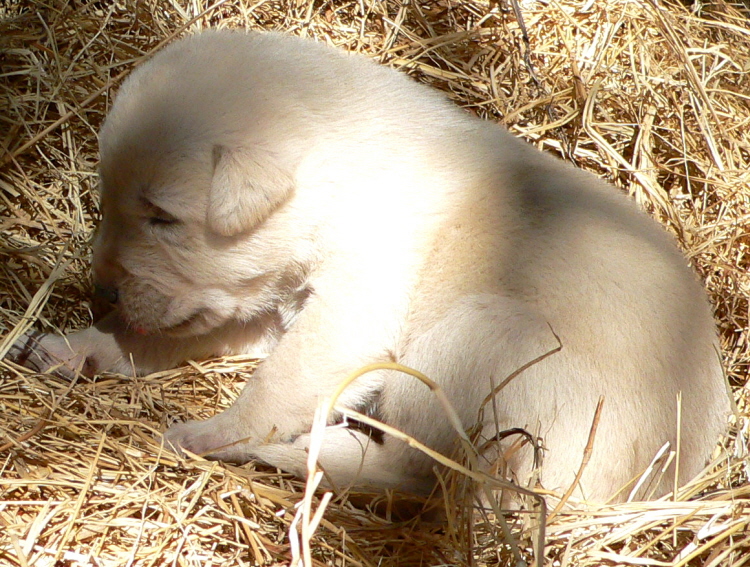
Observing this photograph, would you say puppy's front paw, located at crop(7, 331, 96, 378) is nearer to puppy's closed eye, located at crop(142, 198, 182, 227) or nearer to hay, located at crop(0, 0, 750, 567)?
hay, located at crop(0, 0, 750, 567)

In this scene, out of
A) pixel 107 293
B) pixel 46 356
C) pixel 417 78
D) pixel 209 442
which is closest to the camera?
pixel 209 442

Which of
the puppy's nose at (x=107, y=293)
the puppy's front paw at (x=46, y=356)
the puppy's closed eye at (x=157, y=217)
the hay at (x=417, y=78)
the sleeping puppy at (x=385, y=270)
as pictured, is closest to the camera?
the hay at (x=417, y=78)

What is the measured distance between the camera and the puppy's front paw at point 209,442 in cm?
271

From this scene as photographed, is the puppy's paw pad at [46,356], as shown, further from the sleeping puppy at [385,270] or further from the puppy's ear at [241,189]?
the puppy's ear at [241,189]

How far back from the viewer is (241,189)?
8.20 ft

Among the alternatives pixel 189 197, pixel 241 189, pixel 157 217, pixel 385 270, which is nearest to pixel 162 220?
pixel 157 217

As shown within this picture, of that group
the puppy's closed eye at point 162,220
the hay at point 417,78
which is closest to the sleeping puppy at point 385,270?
the puppy's closed eye at point 162,220

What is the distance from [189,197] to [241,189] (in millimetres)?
215

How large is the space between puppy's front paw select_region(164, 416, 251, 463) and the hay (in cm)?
7

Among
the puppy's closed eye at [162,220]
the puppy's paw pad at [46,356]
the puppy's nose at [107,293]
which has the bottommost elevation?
the puppy's paw pad at [46,356]

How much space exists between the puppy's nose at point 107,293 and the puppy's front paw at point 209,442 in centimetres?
51

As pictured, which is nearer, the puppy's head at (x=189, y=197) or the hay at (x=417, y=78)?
the hay at (x=417, y=78)

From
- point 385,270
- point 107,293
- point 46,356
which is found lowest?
point 46,356

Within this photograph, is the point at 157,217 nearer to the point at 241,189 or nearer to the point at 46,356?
the point at 241,189
